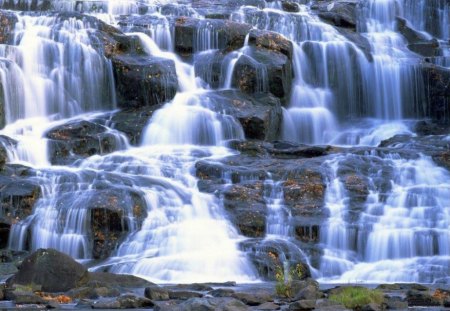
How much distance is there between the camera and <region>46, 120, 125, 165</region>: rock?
74.9 ft

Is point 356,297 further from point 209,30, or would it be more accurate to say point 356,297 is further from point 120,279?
point 209,30

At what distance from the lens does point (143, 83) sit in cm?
2617

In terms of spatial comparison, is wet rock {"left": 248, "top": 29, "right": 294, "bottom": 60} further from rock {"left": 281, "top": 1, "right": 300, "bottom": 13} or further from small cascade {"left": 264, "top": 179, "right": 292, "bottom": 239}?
small cascade {"left": 264, "top": 179, "right": 292, "bottom": 239}

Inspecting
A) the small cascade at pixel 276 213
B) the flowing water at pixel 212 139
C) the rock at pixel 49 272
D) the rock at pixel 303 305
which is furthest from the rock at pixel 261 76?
the rock at pixel 303 305

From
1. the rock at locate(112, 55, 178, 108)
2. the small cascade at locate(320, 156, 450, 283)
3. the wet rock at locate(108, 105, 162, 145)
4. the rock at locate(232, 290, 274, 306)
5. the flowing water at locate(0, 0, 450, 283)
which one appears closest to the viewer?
the rock at locate(232, 290, 274, 306)

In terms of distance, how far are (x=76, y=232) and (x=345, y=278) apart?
5435 mm

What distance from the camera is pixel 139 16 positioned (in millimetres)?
30844

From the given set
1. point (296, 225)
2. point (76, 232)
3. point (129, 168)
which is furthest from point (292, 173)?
point (76, 232)

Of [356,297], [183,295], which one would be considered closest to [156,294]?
[183,295]

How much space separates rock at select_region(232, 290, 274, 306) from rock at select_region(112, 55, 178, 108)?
1381 centimetres

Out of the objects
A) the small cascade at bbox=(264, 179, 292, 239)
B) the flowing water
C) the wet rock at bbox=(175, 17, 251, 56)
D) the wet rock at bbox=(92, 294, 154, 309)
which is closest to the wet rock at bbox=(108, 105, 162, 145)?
the flowing water

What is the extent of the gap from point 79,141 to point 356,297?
42.3ft

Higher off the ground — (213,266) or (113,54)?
(113,54)

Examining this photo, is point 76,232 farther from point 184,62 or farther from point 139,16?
point 139,16
